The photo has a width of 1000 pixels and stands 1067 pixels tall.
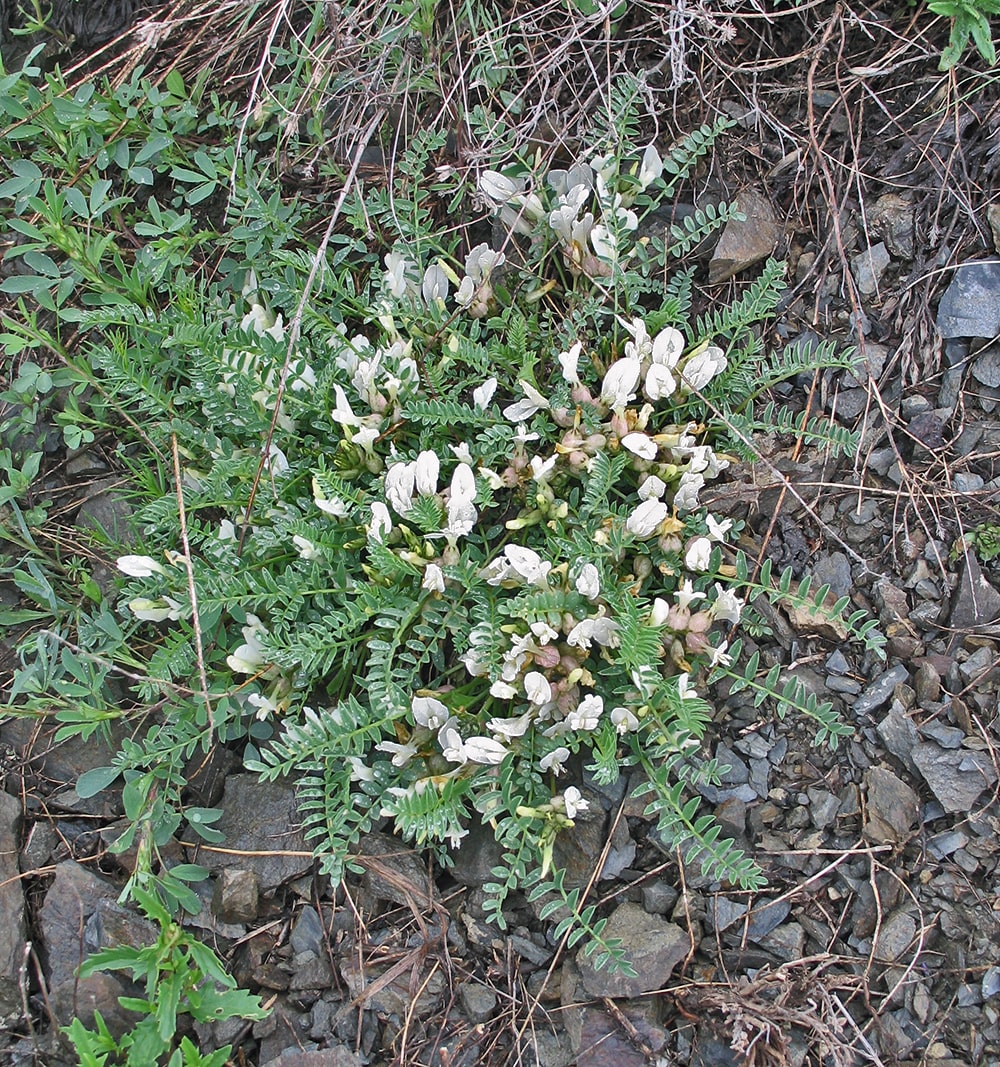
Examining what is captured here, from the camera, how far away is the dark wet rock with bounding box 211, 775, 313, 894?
2902mm

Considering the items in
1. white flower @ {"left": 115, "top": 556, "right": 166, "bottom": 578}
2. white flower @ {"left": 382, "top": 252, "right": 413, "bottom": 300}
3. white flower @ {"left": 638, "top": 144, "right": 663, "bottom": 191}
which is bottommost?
white flower @ {"left": 115, "top": 556, "right": 166, "bottom": 578}

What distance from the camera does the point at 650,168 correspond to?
3117 millimetres

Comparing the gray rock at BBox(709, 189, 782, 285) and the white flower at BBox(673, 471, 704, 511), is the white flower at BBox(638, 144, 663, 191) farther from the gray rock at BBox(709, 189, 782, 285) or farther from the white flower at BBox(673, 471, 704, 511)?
the white flower at BBox(673, 471, 704, 511)

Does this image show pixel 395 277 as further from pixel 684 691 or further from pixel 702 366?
pixel 684 691

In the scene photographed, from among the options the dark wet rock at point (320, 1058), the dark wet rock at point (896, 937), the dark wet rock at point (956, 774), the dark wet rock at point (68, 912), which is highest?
the dark wet rock at point (68, 912)

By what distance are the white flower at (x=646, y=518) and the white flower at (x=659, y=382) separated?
14.3 inches

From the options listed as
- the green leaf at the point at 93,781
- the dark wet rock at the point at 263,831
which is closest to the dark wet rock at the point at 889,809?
the dark wet rock at the point at 263,831

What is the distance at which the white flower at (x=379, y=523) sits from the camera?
270 centimetres

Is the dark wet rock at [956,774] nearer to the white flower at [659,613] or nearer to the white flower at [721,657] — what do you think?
the white flower at [721,657]

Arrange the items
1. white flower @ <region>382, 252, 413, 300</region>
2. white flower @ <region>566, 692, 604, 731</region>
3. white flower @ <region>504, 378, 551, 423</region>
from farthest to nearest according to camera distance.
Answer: white flower @ <region>382, 252, 413, 300</region> → white flower @ <region>504, 378, 551, 423</region> → white flower @ <region>566, 692, 604, 731</region>

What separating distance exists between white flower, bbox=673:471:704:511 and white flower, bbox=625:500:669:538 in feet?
0.36

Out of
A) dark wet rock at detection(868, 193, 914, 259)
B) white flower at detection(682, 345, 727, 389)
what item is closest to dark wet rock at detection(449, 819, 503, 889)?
white flower at detection(682, 345, 727, 389)

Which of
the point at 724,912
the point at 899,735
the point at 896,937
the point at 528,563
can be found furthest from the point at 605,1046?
the point at 528,563

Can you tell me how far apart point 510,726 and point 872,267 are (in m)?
1.94
